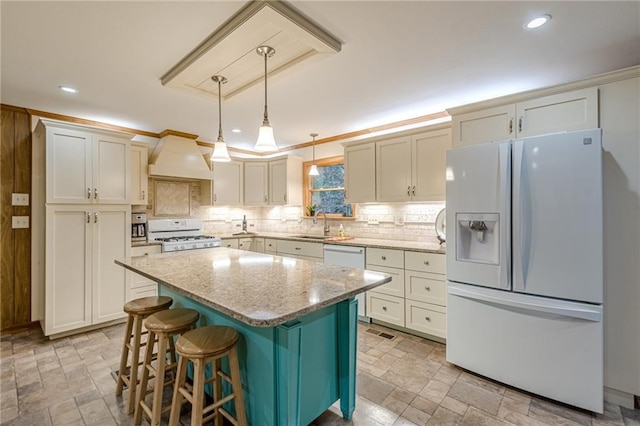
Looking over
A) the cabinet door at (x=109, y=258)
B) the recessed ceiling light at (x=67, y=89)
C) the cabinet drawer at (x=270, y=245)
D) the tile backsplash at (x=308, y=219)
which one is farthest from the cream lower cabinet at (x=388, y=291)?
the recessed ceiling light at (x=67, y=89)

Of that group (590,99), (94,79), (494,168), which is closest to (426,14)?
(494,168)

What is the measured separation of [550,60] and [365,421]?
280cm

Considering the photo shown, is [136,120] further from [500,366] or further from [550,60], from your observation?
[500,366]

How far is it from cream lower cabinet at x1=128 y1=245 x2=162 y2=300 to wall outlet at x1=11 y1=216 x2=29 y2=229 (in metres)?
1.06

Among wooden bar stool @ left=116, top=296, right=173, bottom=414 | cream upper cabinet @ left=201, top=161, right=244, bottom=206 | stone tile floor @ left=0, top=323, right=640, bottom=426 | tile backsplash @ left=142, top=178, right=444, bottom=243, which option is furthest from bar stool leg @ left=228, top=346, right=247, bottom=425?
cream upper cabinet @ left=201, top=161, right=244, bottom=206

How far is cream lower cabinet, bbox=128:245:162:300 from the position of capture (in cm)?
353

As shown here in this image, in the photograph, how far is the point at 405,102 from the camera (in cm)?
308

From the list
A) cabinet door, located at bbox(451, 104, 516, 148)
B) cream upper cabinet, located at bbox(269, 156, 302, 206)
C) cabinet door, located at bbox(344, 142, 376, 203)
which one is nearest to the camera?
cabinet door, located at bbox(451, 104, 516, 148)

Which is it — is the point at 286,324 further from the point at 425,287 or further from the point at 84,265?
the point at 84,265

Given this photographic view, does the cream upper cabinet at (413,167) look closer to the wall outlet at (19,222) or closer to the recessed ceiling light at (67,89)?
the recessed ceiling light at (67,89)

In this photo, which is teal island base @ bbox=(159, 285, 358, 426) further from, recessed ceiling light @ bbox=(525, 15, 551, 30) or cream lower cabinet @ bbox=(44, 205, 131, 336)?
Answer: cream lower cabinet @ bbox=(44, 205, 131, 336)

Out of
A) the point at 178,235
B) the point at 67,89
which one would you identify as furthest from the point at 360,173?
the point at 67,89

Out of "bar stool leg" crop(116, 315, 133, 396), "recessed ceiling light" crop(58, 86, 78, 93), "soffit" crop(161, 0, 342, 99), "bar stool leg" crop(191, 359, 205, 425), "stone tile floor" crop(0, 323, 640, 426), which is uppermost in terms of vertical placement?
"recessed ceiling light" crop(58, 86, 78, 93)

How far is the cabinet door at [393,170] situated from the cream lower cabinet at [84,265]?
9.97ft
